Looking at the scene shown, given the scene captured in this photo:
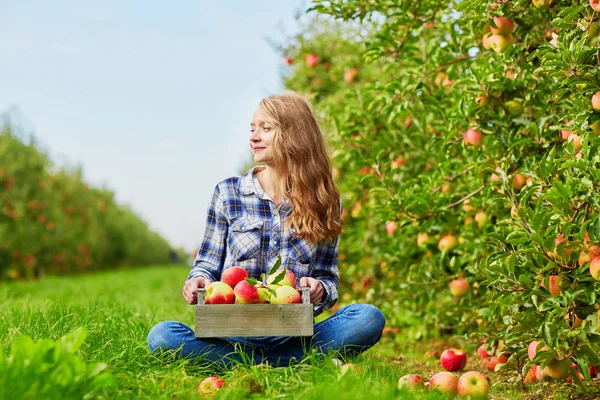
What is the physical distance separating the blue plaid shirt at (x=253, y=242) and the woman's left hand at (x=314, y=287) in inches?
4.3

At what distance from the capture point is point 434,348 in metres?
4.28

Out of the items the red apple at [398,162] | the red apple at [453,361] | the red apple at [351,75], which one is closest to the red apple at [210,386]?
the red apple at [453,361]

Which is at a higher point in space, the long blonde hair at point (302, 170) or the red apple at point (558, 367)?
the long blonde hair at point (302, 170)

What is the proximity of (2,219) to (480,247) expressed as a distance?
9524 mm

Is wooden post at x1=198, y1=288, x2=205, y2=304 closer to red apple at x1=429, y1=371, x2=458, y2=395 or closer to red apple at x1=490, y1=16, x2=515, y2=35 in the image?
red apple at x1=429, y1=371, x2=458, y2=395

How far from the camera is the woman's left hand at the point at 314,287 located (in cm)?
264

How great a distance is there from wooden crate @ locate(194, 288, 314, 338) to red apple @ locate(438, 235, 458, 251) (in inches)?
61.2

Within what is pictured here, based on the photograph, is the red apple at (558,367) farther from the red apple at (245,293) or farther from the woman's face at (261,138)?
the woman's face at (261,138)

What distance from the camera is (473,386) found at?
2.50 meters

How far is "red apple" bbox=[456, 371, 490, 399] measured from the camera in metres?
2.49

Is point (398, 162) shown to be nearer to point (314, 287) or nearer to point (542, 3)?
point (542, 3)

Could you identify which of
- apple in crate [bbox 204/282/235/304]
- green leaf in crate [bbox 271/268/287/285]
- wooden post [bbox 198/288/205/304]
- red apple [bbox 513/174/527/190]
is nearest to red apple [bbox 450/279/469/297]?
red apple [bbox 513/174/527/190]

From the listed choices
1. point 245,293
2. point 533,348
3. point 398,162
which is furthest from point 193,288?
point 398,162

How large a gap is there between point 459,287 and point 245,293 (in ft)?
5.66
